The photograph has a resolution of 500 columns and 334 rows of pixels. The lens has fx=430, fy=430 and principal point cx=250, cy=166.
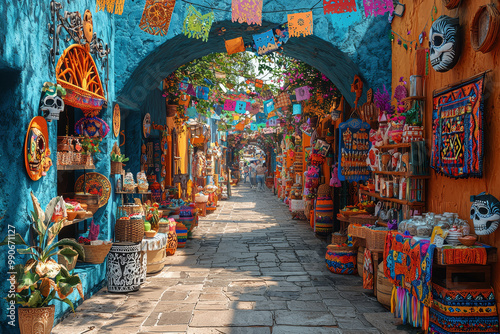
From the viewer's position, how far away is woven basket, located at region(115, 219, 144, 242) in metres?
6.56

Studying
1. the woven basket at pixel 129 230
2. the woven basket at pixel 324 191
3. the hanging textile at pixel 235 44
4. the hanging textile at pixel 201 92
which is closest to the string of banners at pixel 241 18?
the hanging textile at pixel 235 44

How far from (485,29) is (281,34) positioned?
3.95 meters

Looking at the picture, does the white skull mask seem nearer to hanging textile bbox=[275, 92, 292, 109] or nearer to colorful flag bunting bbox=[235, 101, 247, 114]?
hanging textile bbox=[275, 92, 292, 109]

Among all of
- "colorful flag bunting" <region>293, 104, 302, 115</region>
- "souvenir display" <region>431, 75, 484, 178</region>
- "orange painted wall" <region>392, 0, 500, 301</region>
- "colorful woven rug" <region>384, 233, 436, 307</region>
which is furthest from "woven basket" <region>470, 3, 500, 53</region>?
"colorful flag bunting" <region>293, 104, 302, 115</region>

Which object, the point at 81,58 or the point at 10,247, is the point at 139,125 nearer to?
the point at 81,58

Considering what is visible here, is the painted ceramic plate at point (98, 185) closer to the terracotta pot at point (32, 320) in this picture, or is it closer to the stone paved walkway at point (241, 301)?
the stone paved walkway at point (241, 301)

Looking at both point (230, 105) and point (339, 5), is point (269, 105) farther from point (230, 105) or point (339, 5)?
point (339, 5)

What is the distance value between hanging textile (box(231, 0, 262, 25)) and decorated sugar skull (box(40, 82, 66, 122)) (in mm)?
3219

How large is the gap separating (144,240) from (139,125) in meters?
3.08

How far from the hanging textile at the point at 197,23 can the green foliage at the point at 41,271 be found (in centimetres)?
381

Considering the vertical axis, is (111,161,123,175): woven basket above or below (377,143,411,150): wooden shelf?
below

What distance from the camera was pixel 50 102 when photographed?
4.62 meters

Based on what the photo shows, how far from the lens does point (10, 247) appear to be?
4.12m

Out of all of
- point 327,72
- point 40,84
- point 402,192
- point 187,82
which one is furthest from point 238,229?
point 40,84
